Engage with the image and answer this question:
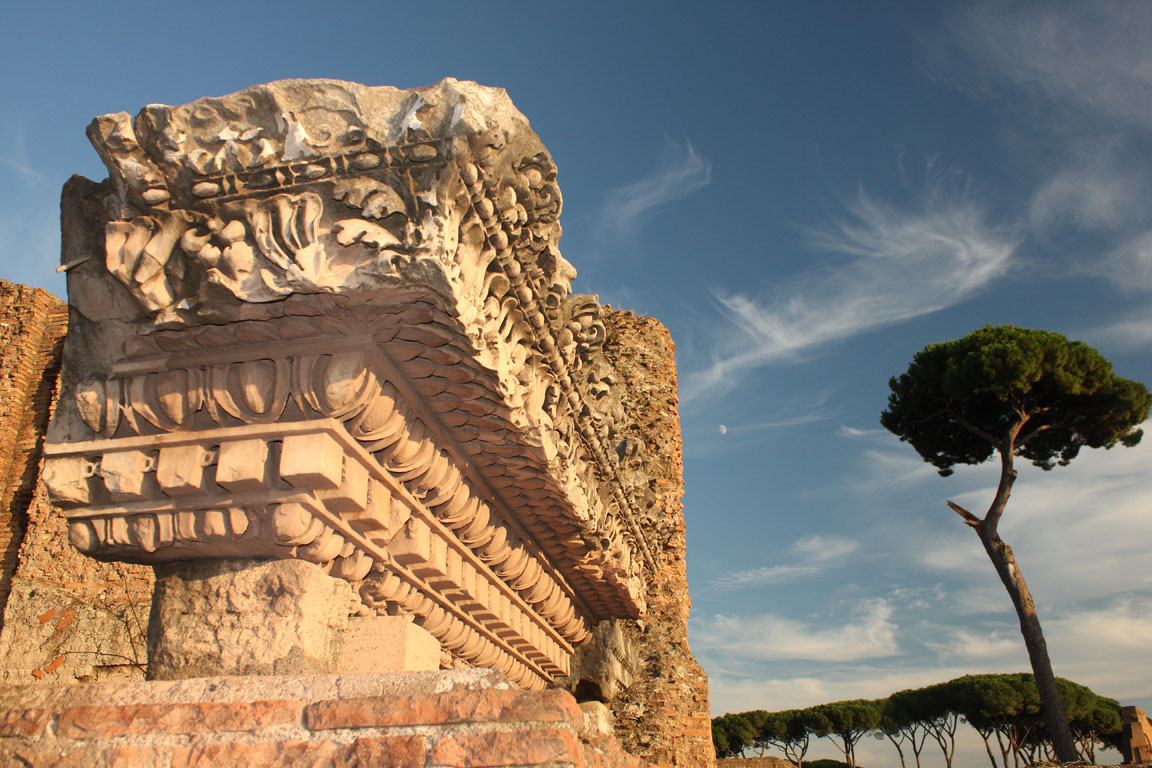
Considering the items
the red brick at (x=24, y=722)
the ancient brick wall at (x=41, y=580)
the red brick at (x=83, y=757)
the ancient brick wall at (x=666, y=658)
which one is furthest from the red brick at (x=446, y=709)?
the ancient brick wall at (x=41, y=580)

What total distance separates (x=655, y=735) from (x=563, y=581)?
3.12m

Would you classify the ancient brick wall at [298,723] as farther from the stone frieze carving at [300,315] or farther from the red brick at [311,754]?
the stone frieze carving at [300,315]

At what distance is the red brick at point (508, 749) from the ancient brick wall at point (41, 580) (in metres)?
8.12

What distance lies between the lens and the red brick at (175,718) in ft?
5.70

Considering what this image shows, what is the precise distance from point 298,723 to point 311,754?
0.27 feet

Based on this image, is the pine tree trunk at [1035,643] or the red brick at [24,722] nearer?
the red brick at [24,722]

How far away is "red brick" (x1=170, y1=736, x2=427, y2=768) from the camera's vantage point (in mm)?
1644

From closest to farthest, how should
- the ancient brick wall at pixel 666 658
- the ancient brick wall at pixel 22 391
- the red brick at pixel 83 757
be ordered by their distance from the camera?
1. the red brick at pixel 83 757
2. the ancient brick wall at pixel 666 658
3. the ancient brick wall at pixel 22 391

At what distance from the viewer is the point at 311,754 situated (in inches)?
66.1

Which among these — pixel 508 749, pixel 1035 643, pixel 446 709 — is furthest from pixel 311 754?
pixel 1035 643

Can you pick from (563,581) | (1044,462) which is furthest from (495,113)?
(1044,462)

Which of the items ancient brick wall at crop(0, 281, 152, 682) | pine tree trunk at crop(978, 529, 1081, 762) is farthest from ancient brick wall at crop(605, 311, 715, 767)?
pine tree trunk at crop(978, 529, 1081, 762)

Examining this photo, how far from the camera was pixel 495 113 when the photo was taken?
219 cm

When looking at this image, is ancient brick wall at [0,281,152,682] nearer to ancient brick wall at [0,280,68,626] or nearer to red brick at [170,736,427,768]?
ancient brick wall at [0,280,68,626]
